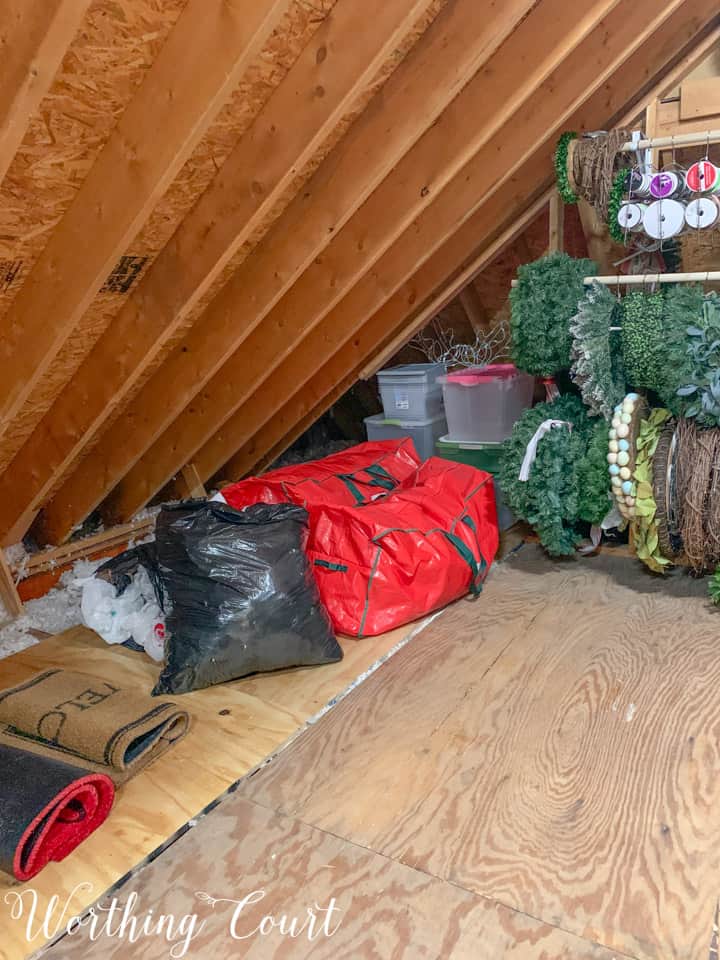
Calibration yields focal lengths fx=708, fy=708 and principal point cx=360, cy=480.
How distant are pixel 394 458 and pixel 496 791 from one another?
1.61m

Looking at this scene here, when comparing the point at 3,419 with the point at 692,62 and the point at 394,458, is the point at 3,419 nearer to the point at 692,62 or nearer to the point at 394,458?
the point at 394,458

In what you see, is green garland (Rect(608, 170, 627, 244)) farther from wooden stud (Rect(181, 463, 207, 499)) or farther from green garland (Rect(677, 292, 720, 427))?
wooden stud (Rect(181, 463, 207, 499))

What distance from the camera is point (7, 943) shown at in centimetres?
134

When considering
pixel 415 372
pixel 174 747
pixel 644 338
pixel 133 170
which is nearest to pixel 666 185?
pixel 644 338

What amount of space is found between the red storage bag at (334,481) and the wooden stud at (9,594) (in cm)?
93

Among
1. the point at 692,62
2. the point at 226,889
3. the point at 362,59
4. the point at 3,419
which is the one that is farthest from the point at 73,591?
the point at 692,62

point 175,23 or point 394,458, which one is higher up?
point 175,23

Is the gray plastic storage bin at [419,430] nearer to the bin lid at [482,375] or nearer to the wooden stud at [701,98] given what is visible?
the bin lid at [482,375]

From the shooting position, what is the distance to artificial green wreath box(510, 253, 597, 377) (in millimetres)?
2488

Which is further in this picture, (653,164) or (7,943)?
(653,164)

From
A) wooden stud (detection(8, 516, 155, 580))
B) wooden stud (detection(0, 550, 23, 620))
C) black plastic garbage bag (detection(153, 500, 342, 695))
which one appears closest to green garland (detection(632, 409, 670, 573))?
black plastic garbage bag (detection(153, 500, 342, 695))

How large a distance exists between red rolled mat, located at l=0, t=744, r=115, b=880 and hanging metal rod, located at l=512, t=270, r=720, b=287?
7.17 feet

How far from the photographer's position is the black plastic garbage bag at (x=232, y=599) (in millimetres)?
2059

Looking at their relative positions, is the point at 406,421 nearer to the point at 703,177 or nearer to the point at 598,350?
the point at 598,350
